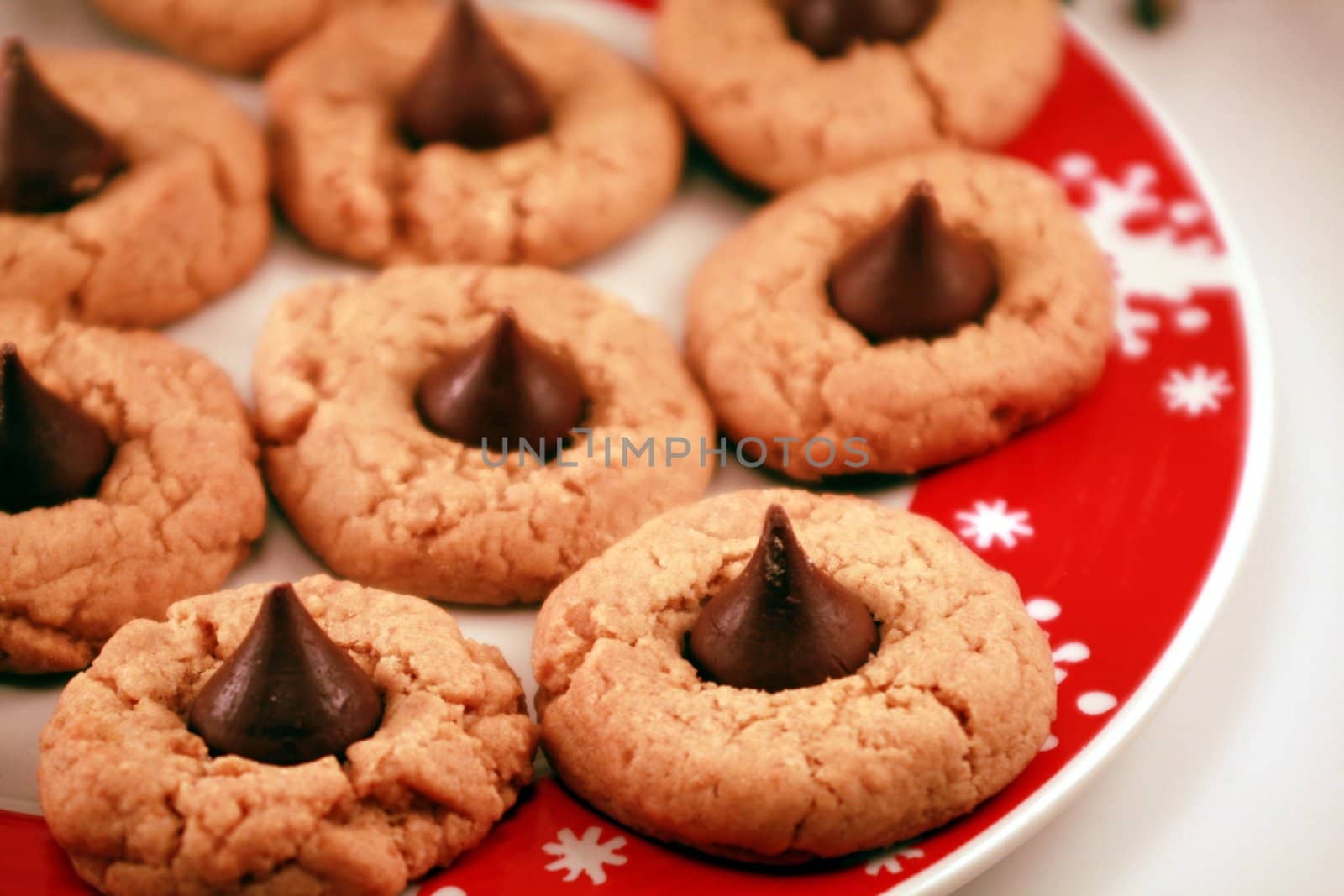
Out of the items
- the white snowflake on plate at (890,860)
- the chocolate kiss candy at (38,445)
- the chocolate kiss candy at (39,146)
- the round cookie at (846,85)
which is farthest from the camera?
the round cookie at (846,85)

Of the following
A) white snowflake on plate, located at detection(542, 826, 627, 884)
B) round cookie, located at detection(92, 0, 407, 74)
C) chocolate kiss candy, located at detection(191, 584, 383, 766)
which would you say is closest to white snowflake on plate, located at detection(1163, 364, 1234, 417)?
white snowflake on plate, located at detection(542, 826, 627, 884)

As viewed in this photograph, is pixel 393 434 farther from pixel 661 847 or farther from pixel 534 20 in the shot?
pixel 534 20

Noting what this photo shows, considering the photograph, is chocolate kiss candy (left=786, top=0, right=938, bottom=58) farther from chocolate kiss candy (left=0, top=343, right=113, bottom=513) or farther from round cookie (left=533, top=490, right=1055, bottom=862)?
chocolate kiss candy (left=0, top=343, right=113, bottom=513)

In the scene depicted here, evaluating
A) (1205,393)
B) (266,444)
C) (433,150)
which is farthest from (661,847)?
(433,150)

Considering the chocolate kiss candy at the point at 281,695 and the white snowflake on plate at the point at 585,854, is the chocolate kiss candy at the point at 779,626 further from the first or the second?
the chocolate kiss candy at the point at 281,695

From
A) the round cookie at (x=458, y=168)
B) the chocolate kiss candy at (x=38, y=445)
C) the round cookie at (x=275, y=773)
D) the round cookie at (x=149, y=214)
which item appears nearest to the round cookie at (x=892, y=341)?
the round cookie at (x=458, y=168)

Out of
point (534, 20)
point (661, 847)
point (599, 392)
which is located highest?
point (534, 20)
